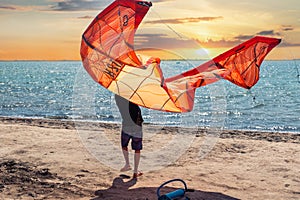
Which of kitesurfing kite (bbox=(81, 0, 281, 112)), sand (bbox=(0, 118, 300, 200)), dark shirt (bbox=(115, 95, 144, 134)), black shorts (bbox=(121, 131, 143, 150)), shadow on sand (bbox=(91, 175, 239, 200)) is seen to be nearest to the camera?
kitesurfing kite (bbox=(81, 0, 281, 112))

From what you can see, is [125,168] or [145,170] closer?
[125,168]

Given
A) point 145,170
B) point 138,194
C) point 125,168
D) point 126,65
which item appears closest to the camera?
point 126,65

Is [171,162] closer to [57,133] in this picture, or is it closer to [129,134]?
[129,134]

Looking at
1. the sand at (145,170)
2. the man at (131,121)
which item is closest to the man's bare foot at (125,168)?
the sand at (145,170)

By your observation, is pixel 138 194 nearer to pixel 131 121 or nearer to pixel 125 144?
pixel 125 144

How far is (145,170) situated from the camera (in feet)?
27.7

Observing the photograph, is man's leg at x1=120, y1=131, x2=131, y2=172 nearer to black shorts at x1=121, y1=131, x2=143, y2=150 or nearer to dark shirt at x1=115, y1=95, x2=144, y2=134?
black shorts at x1=121, y1=131, x2=143, y2=150

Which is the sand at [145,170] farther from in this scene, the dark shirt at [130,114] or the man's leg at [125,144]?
the dark shirt at [130,114]

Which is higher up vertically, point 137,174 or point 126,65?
point 126,65

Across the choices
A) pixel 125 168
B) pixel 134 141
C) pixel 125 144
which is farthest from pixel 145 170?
pixel 134 141

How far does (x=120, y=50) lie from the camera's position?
21.5ft

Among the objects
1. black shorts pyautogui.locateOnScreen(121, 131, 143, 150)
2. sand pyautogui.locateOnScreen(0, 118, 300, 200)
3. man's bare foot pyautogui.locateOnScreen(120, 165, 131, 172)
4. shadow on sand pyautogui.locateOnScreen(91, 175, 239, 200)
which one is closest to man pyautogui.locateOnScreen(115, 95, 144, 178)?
black shorts pyautogui.locateOnScreen(121, 131, 143, 150)

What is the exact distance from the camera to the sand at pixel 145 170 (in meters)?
7.16

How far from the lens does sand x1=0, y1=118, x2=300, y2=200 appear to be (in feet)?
23.5
